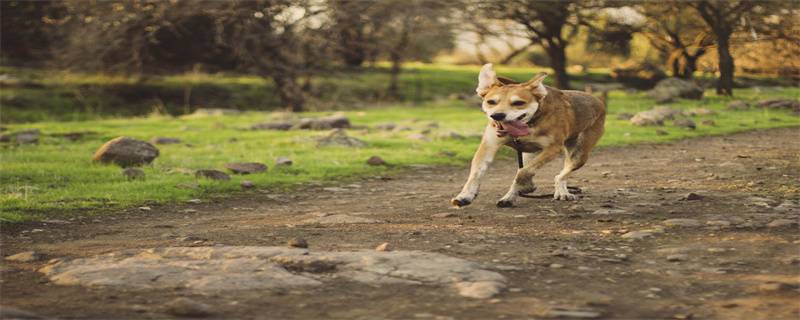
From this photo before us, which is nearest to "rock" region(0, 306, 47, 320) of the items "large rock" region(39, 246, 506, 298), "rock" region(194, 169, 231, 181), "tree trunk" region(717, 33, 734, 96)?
"large rock" region(39, 246, 506, 298)

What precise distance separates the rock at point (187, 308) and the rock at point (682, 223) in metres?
4.97

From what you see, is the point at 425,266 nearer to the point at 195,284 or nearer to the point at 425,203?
the point at 195,284

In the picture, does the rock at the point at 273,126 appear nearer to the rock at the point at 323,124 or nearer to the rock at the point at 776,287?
the rock at the point at 323,124

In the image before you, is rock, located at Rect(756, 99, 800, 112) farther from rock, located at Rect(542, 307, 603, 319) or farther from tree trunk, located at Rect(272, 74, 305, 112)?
rock, located at Rect(542, 307, 603, 319)

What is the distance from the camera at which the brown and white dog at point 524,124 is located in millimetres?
9125

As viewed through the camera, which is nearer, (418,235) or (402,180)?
(418,235)

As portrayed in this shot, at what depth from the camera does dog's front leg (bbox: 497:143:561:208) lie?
956cm

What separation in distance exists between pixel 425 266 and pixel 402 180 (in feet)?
26.1

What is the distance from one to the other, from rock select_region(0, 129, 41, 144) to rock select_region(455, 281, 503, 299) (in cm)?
1705

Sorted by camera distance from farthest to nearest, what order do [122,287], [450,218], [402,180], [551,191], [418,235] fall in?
1. [402,180]
2. [551,191]
3. [450,218]
4. [418,235]
5. [122,287]

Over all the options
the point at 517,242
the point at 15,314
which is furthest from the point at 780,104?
the point at 15,314

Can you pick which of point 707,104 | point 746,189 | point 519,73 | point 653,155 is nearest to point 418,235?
point 746,189

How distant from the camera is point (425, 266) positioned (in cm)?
652

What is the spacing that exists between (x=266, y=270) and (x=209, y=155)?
11404 mm
